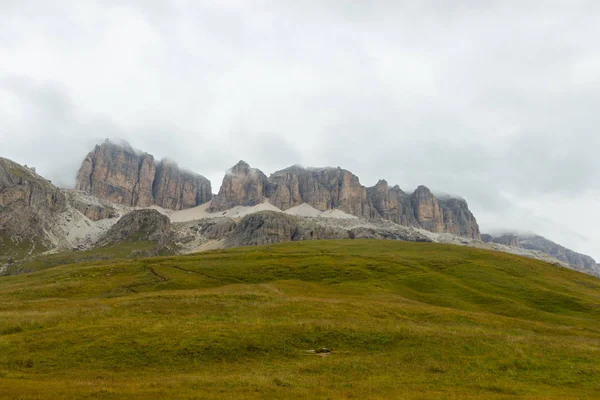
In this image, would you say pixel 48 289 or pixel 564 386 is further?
pixel 48 289

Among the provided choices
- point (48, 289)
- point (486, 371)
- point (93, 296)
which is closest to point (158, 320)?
point (486, 371)

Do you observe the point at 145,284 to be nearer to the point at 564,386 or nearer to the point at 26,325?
the point at 26,325

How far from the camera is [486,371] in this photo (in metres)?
27.4

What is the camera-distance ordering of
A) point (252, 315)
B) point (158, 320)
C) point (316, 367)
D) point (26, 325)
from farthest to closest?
point (252, 315) < point (158, 320) < point (26, 325) < point (316, 367)

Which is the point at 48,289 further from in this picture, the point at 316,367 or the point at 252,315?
the point at 316,367

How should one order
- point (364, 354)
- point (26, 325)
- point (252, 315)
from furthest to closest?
point (252, 315) → point (26, 325) → point (364, 354)

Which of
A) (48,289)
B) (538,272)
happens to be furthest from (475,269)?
(48,289)

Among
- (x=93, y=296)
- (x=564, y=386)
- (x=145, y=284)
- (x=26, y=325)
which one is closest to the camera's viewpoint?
(x=564, y=386)

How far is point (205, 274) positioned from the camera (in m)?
97.6

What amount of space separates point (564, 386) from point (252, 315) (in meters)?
30.1

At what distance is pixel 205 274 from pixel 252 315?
5667 cm

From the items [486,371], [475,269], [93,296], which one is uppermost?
[475,269]

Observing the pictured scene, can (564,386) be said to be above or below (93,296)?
above

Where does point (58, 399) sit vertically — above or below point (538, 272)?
below
